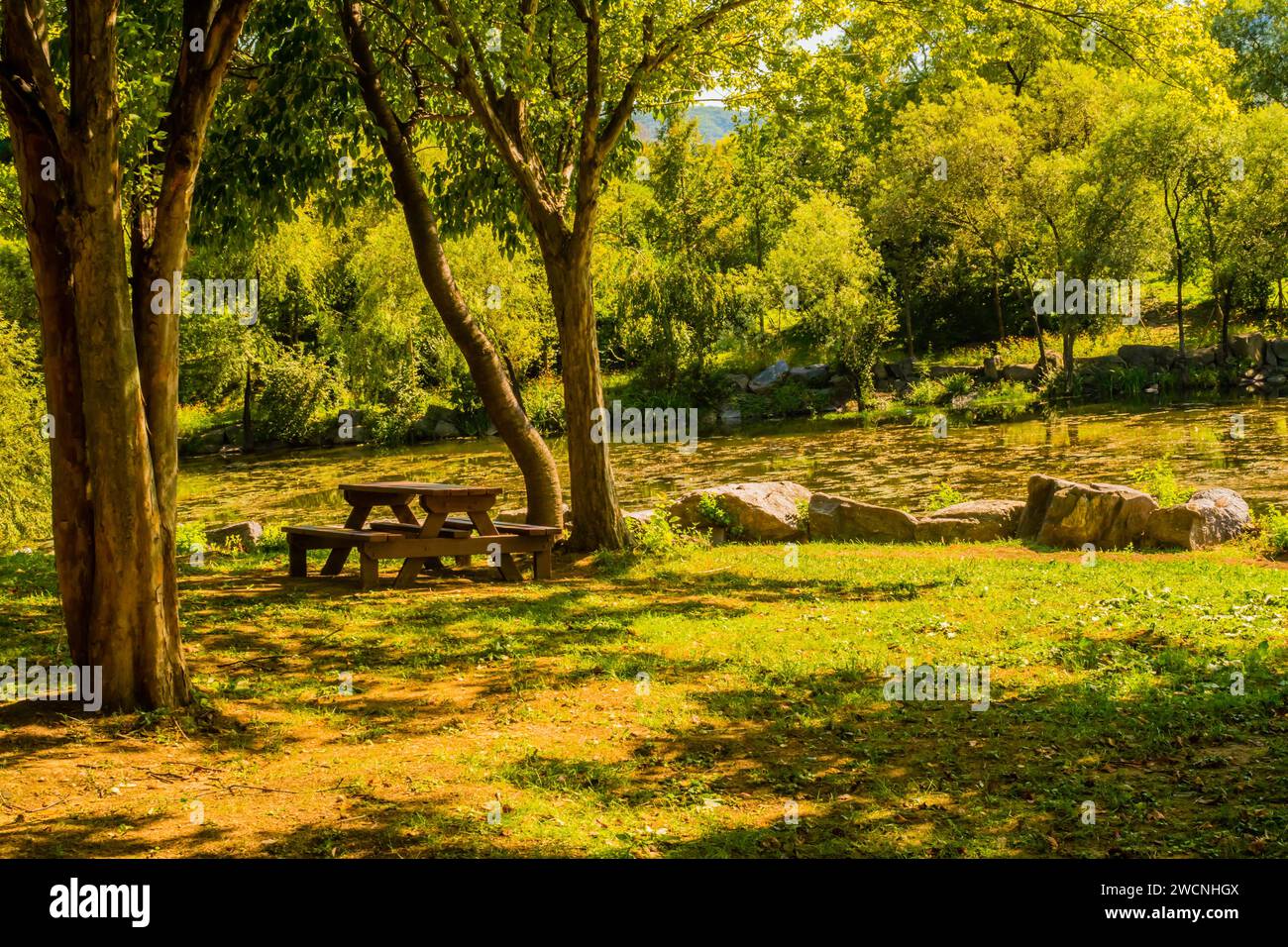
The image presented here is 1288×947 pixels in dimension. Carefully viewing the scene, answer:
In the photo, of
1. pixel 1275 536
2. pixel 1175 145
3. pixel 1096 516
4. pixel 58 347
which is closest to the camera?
pixel 58 347

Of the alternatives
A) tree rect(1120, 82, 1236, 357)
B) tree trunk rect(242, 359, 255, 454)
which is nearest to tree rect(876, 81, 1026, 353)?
tree rect(1120, 82, 1236, 357)

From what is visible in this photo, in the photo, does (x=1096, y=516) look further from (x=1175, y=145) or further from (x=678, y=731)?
(x=1175, y=145)

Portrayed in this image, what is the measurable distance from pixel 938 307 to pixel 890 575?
4162 centimetres

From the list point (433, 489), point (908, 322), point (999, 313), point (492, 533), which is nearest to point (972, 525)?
point (492, 533)

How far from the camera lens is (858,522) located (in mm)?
16484

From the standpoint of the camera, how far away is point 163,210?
6.78m

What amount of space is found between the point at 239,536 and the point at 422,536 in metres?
6.97

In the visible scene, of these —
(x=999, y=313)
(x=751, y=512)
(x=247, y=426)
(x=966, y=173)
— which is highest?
(x=966, y=173)

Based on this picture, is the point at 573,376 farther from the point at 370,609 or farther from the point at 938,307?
the point at 938,307

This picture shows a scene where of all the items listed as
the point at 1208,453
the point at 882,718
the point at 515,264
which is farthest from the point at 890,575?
the point at 515,264

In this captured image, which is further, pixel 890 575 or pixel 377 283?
pixel 377 283

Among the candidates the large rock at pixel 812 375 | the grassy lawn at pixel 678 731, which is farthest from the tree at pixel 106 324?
the large rock at pixel 812 375

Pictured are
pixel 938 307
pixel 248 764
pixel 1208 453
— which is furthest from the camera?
pixel 938 307

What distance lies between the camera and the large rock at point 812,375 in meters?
46.5
